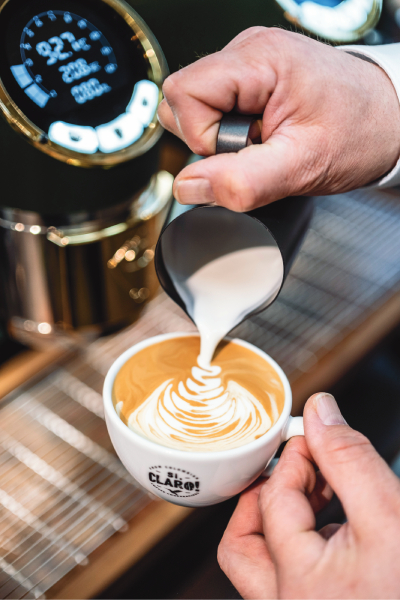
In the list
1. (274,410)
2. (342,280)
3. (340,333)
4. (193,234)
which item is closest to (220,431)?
(274,410)

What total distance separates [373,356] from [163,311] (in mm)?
304

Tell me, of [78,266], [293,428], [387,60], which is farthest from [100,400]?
[387,60]

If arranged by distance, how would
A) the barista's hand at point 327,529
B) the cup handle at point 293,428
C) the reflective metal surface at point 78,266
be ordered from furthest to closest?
1. the reflective metal surface at point 78,266
2. the cup handle at point 293,428
3. the barista's hand at point 327,529

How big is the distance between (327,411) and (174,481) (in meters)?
0.15

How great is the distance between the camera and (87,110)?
58 centimetres

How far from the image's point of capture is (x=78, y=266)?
2.20 ft

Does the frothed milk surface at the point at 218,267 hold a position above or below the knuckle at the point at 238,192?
below

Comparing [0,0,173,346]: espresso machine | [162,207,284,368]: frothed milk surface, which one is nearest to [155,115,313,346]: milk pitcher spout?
[162,207,284,368]: frothed milk surface

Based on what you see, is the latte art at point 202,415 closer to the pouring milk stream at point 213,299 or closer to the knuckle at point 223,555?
the pouring milk stream at point 213,299

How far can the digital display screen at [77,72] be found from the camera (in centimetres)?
55

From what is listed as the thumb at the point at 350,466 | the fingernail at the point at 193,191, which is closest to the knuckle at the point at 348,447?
the thumb at the point at 350,466

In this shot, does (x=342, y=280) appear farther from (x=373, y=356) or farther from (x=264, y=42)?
(x=264, y=42)

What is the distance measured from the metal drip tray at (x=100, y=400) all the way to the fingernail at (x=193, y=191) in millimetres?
334

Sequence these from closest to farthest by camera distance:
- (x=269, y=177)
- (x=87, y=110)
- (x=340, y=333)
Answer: (x=269, y=177) < (x=87, y=110) < (x=340, y=333)
